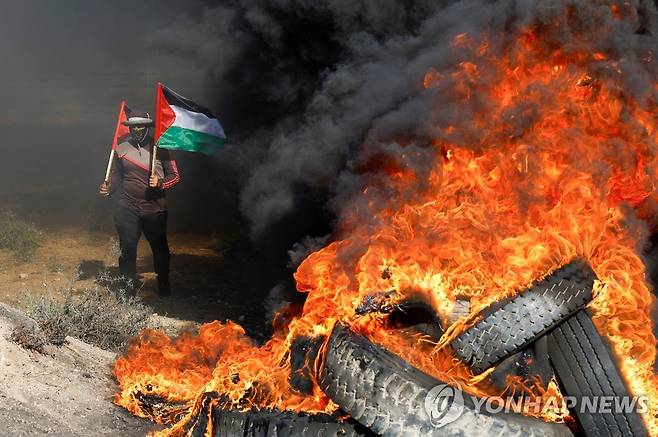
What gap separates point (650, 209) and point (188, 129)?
585 cm

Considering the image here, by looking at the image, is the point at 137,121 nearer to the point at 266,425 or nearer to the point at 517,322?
the point at 266,425

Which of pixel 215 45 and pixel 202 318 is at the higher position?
pixel 215 45

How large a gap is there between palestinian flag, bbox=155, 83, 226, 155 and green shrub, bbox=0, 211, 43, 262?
4420 mm

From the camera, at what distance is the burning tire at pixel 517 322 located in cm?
430

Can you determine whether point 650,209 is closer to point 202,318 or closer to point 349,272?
point 349,272

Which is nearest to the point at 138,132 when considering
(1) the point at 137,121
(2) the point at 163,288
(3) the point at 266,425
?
(1) the point at 137,121

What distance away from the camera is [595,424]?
4.16m

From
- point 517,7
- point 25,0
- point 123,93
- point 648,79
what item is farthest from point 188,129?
point 25,0

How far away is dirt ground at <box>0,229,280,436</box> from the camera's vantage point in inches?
199

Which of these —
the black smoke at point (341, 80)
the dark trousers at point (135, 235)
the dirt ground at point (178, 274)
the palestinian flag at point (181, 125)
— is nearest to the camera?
the black smoke at point (341, 80)

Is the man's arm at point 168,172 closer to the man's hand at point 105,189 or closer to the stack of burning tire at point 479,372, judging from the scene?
the man's hand at point 105,189

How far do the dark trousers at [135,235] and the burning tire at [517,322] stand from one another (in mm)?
6138

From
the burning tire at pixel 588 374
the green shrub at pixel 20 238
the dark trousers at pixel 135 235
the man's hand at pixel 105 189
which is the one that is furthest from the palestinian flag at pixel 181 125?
the burning tire at pixel 588 374

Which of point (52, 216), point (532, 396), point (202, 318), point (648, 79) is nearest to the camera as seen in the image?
point (532, 396)
